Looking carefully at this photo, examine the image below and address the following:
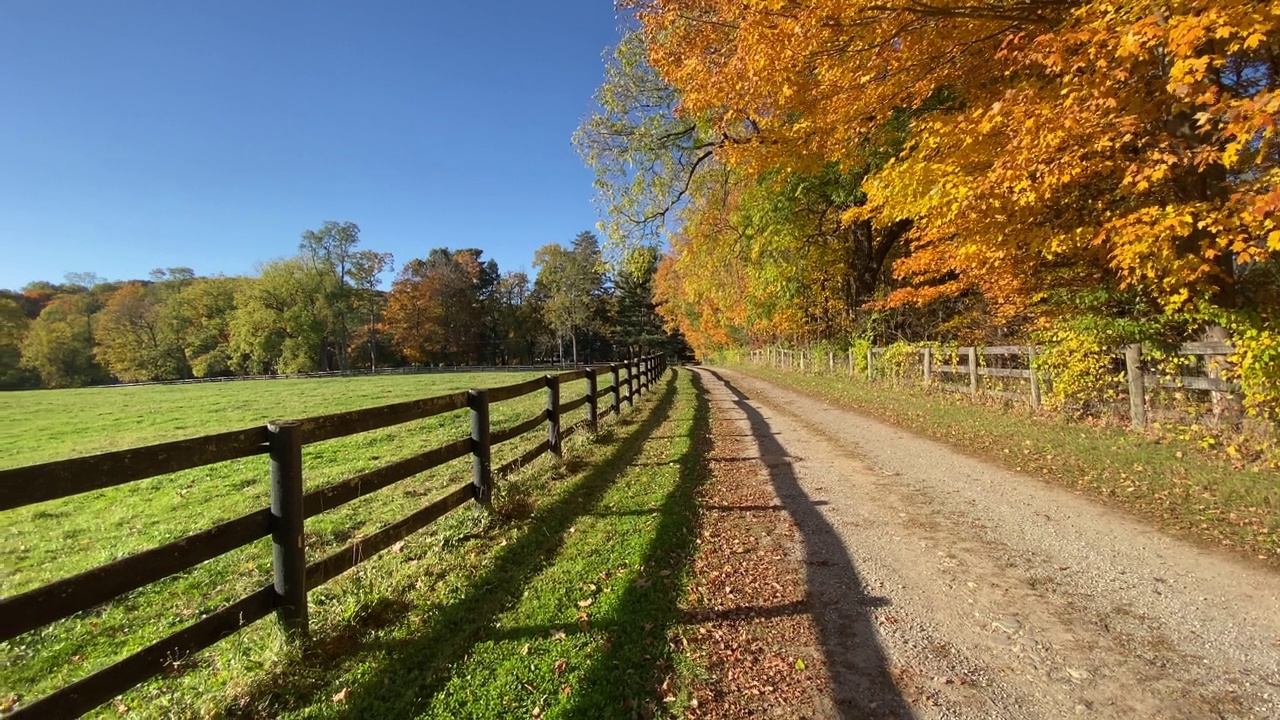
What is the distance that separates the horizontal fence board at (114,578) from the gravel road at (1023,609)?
3.09 metres

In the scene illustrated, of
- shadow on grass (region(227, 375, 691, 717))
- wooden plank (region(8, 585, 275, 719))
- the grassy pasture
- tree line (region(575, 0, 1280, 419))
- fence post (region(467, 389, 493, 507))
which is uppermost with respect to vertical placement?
tree line (region(575, 0, 1280, 419))

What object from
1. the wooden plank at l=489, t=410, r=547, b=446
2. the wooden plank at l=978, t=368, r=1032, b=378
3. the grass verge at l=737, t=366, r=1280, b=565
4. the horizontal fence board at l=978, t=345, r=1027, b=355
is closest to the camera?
the grass verge at l=737, t=366, r=1280, b=565

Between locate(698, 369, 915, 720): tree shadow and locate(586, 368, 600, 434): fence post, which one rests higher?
locate(586, 368, 600, 434): fence post

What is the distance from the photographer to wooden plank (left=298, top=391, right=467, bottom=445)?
12.1ft

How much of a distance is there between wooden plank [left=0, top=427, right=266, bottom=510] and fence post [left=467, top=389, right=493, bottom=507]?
7.70 feet

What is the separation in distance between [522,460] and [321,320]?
69191 mm

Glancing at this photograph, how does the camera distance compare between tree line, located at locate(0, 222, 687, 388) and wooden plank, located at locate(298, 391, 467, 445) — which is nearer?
wooden plank, located at locate(298, 391, 467, 445)

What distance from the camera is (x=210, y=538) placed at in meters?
2.91

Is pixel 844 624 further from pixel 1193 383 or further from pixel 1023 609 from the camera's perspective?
pixel 1193 383

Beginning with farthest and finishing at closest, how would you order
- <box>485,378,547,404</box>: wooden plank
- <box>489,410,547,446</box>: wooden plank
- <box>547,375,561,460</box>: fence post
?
<box>547,375,561,460</box>: fence post < <box>485,378,547,404</box>: wooden plank < <box>489,410,547,446</box>: wooden plank

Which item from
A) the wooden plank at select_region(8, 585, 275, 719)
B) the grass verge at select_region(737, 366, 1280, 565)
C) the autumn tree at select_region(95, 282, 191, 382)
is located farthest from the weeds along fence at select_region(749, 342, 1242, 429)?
the autumn tree at select_region(95, 282, 191, 382)

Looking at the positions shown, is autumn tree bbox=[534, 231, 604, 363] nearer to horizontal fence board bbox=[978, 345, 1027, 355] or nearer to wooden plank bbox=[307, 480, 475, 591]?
horizontal fence board bbox=[978, 345, 1027, 355]

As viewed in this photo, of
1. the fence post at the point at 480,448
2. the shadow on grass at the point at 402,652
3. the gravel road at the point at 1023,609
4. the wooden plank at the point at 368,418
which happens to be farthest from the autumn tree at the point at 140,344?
the gravel road at the point at 1023,609

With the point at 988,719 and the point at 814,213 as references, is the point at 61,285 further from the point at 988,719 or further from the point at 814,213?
the point at 988,719
